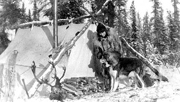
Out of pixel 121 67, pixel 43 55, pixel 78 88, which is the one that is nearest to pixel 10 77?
pixel 43 55

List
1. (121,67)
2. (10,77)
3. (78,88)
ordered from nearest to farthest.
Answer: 1. (121,67)
2. (78,88)
3. (10,77)

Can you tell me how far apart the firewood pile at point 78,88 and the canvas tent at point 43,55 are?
20 centimetres

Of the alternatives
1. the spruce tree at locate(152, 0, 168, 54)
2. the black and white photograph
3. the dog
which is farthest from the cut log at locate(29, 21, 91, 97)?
the spruce tree at locate(152, 0, 168, 54)

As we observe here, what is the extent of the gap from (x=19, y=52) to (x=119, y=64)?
3957mm

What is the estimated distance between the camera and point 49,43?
8570 millimetres

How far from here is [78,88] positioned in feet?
23.9

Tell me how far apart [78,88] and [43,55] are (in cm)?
198

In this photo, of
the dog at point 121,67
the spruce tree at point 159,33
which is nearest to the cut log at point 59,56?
the dog at point 121,67

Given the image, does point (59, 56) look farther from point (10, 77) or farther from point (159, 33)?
point (159, 33)

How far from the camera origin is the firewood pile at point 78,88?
21.7 feet

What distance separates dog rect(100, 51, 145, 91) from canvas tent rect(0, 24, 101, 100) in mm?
808

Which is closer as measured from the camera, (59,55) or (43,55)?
(59,55)

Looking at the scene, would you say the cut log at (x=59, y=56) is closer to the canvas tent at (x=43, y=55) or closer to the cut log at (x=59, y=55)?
the cut log at (x=59, y=55)

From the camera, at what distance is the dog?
7.07m
